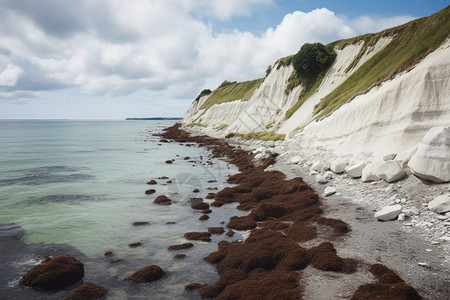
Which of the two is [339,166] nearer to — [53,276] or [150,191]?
[150,191]

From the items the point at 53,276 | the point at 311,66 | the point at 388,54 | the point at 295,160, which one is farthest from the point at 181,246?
the point at 311,66

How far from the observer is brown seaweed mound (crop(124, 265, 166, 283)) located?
31.4 ft

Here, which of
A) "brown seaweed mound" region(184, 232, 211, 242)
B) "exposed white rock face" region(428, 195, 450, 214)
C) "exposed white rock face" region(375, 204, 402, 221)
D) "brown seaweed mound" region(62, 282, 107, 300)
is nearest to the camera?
"brown seaweed mound" region(62, 282, 107, 300)

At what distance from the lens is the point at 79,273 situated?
9938 millimetres

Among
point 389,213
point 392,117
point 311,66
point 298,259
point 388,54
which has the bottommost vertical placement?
point 298,259

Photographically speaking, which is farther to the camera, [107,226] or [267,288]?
[107,226]

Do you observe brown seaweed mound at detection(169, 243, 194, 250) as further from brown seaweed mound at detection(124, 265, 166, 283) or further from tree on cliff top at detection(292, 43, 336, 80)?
tree on cliff top at detection(292, 43, 336, 80)

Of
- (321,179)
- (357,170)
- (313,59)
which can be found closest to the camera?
(357,170)

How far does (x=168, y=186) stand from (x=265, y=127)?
122 feet

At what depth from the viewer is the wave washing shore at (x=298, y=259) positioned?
7.39 m

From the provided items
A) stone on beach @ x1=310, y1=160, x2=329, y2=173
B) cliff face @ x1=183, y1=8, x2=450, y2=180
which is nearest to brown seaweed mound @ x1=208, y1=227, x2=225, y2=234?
stone on beach @ x1=310, y1=160, x2=329, y2=173

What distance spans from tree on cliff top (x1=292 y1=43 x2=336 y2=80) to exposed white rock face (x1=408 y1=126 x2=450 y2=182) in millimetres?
43185

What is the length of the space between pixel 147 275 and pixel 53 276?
10.7 feet

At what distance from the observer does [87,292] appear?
8.79 meters
